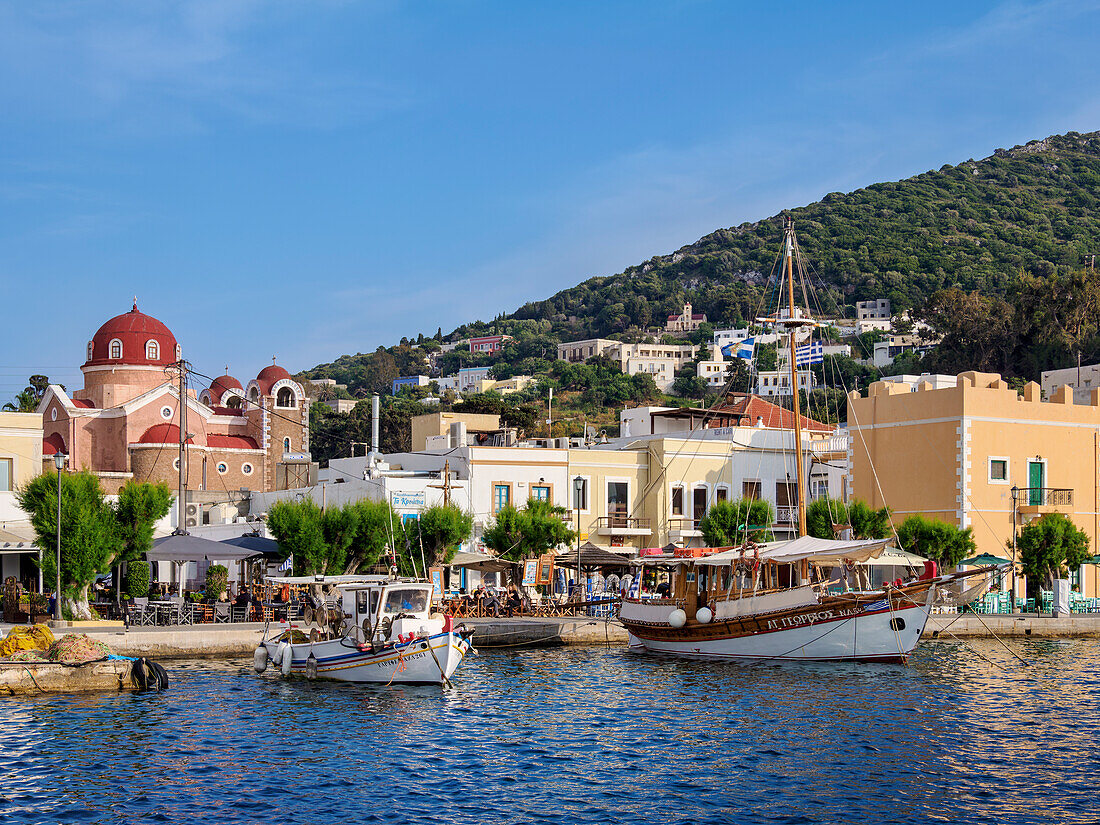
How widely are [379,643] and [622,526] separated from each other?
21606mm

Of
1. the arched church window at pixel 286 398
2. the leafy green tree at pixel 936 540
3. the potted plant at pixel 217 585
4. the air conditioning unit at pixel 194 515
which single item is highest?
the arched church window at pixel 286 398

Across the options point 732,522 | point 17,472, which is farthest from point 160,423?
point 732,522

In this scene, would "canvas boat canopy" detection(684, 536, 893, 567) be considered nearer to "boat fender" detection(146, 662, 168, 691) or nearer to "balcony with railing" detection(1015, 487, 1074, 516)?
"balcony with railing" detection(1015, 487, 1074, 516)

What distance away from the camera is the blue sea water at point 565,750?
54.0ft

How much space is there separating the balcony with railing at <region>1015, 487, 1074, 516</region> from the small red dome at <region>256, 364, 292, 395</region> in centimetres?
4219

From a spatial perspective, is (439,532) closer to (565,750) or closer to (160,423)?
(565,750)

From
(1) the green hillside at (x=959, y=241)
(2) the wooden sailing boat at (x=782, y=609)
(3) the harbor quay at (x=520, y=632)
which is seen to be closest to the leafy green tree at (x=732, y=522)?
(2) the wooden sailing boat at (x=782, y=609)

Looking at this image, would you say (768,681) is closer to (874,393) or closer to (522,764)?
(522,764)

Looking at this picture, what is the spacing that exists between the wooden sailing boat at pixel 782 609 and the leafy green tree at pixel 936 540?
268 inches

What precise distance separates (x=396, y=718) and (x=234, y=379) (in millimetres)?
52124

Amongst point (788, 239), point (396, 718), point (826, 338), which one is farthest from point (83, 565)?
point (826, 338)

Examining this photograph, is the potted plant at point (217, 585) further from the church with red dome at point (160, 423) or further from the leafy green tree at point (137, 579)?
the church with red dome at point (160, 423)

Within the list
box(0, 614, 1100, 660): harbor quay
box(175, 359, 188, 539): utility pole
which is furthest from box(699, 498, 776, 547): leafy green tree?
box(175, 359, 188, 539): utility pole

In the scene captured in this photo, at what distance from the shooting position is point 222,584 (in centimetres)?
3822
